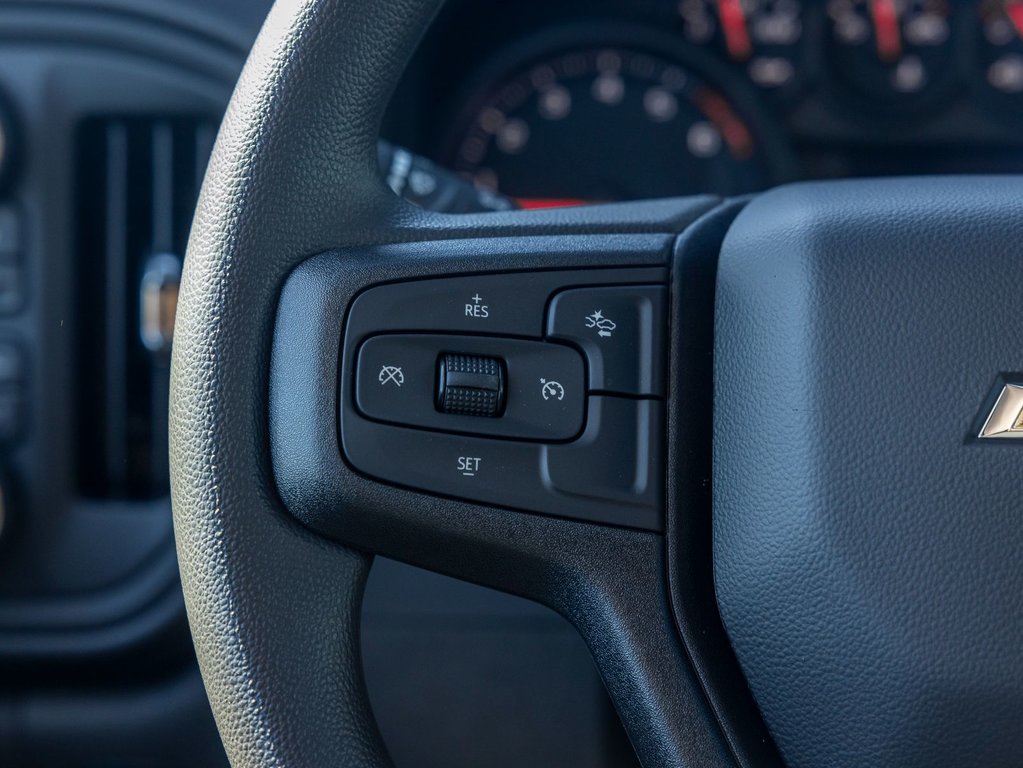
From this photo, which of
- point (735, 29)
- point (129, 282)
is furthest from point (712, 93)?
point (129, 282)

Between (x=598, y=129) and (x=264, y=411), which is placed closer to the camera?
(x=264, y=411)

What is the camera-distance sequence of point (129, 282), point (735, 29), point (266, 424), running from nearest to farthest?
point (266, 424), point (129, 282), point (735, 29)

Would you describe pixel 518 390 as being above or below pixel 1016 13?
below

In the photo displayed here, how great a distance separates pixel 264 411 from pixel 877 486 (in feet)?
0.98

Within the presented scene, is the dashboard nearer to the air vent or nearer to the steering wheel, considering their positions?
the air vent

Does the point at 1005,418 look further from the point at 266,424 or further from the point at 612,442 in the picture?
the point at 266,424

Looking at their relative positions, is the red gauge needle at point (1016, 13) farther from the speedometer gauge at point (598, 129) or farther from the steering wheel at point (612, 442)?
the steering wheel at point (612, 442)

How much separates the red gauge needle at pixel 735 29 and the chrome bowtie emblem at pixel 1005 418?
39.1 inches

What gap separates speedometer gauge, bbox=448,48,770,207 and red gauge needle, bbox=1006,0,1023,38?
0.35 metres

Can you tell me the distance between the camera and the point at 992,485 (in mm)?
565

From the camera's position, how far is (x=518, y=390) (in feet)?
1.97

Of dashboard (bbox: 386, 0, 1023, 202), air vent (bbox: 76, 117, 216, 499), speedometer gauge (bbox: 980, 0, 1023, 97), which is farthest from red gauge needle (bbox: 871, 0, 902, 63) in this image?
air vent (bbox: 76, 117, 216, 499)

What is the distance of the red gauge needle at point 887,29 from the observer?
1.47m

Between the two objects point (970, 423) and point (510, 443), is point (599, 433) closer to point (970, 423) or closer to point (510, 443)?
point (510, 443)
